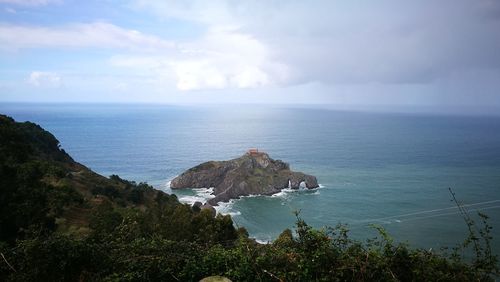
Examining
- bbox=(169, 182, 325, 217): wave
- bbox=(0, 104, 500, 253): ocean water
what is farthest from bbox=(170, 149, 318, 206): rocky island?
bbox=(0, 104, 500, 253): ocean water

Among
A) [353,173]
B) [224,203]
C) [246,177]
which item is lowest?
[224,203]

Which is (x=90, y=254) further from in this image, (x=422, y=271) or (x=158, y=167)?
(x=158, y=167)

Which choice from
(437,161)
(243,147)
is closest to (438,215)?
(437,161)

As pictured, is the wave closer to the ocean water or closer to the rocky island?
the ocean water

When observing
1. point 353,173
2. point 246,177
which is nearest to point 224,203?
point 246,177

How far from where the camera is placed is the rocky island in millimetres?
77000

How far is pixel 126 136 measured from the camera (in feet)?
549

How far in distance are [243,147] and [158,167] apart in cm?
4196

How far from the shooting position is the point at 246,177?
79.8 m

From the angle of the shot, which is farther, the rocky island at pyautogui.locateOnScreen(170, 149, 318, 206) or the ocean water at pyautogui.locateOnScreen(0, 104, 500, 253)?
the rocky island at pyautogui.locateOnScreen(170, 149, 318, 206)

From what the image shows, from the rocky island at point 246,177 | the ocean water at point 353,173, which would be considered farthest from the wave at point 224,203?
the rocky island at point 246,177

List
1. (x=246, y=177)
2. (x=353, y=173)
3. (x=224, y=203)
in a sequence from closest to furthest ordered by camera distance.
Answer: (x=224, y=203) < (x=246, y=177) < (x=353, y=173)

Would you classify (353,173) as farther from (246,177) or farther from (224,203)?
(224,203)

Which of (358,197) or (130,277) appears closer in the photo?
(130,277)
